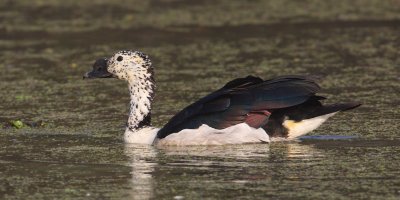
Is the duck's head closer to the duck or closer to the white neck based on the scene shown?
the white neck

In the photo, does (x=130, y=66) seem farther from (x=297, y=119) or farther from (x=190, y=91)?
(x=190, y=91)

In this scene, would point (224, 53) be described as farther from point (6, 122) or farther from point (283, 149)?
point (283, 149)

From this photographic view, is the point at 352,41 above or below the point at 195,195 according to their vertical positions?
above

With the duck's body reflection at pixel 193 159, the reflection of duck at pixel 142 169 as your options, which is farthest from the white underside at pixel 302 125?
the reflection of duck at pixel 142 169

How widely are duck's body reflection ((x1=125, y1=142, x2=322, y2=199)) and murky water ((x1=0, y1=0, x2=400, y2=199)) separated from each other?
15 millimetres

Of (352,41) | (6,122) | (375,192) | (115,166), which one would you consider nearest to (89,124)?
(6,122)

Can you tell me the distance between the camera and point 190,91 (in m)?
13.1

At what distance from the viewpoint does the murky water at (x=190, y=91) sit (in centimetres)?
840

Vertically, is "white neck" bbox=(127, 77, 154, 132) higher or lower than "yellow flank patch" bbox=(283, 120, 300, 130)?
higher

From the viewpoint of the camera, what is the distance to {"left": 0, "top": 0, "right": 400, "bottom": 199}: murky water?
840 centimetres

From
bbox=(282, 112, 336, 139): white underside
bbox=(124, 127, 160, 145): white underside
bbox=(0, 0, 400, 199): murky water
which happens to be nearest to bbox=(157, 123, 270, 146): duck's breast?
bbox=(0, 0, 400, 199): murky water

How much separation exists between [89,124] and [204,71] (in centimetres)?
339

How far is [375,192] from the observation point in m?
7.89

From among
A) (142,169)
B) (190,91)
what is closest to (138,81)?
(142,169)
